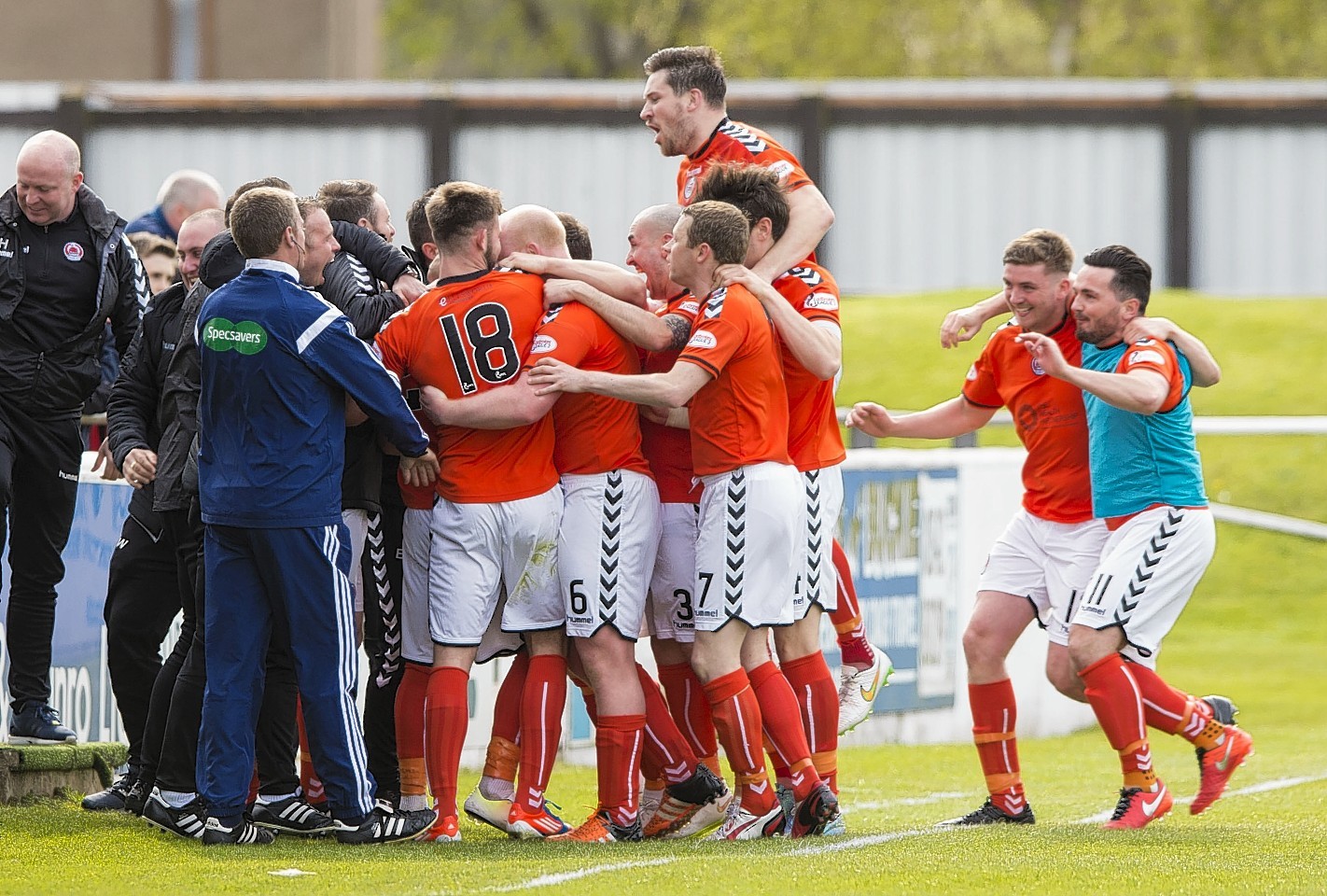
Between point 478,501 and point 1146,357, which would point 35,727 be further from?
point 1146,357

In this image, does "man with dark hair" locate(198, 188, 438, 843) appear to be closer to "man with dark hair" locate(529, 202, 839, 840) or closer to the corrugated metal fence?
"man with dark hair" locate(529, 202, 839, 840)

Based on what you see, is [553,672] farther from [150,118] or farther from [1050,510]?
[150,118]

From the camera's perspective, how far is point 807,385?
731cm

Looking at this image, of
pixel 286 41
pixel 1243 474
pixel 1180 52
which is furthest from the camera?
pixel 1180 52

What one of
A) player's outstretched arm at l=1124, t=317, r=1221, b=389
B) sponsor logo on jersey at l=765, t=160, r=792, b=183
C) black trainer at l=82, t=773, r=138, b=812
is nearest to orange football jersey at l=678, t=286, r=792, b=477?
sponsor logo on jersey at l=765, t=160, r=792, b=183

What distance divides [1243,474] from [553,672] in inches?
532

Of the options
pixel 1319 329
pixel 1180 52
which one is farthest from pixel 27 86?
pixel 1180 52

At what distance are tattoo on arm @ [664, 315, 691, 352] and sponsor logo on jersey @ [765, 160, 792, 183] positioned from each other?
2.32 ft

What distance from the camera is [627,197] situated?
20.5 meters

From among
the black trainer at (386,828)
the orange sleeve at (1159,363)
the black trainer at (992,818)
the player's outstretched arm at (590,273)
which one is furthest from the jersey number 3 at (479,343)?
the black trainer at (992,818)

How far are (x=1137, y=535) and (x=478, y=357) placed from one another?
2.64 m

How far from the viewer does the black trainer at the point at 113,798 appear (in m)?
7.37

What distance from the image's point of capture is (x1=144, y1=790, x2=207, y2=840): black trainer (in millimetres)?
6650

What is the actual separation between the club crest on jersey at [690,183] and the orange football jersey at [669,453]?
455 mm
